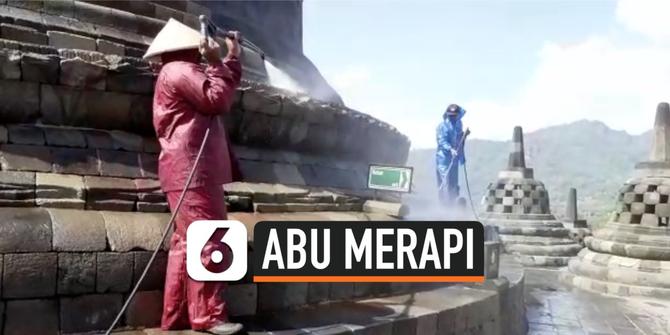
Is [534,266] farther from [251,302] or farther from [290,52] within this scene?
[251,302]

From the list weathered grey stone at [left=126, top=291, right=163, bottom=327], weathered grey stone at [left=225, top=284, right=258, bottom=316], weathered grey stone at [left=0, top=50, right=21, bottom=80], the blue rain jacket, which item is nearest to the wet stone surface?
the blue rain jacket

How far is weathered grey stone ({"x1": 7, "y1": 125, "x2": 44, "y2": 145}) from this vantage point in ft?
14.3

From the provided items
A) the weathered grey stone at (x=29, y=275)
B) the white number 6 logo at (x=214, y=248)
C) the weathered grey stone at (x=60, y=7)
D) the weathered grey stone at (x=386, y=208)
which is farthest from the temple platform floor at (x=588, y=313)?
the weathered grey stone at (x=60, y=7)

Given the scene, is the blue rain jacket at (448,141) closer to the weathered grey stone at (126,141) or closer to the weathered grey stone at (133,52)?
the weathered grey stone at (133,52)

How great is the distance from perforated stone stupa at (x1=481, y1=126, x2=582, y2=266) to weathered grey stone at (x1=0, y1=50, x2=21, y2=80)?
1186 centimetres

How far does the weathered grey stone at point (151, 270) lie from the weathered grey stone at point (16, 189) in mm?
744

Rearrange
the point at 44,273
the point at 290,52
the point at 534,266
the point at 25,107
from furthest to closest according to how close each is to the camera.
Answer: the point at 534,266, the point at 290,52, the point at 25,107, the point at 44,273

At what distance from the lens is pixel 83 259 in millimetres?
3637

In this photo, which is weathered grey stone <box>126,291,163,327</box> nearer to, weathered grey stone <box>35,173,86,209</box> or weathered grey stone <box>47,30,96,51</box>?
weathered grey stone <box>35,173,86,209</box>

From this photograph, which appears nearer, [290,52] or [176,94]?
[176,94]

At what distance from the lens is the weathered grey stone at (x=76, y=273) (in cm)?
357

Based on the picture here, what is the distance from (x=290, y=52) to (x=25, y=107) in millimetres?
6818

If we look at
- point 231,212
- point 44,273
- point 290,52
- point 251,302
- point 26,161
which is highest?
point 290,52

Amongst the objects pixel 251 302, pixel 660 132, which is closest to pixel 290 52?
pixel 660 132
